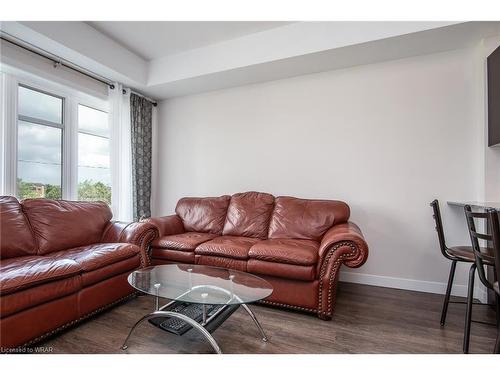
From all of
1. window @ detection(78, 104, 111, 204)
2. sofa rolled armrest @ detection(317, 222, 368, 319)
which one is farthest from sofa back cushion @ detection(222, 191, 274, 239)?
window @ detection(78, 104, 111, 204)

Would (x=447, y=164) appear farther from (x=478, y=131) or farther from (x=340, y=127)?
(x=340, y=127)

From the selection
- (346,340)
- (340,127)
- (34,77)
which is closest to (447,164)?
(340,127)

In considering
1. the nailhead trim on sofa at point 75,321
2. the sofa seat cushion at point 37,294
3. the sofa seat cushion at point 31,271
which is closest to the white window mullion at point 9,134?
the sofa seat cushion at point 31,271

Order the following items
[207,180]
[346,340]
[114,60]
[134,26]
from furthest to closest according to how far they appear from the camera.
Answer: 1. [207,180]
2. [114,60]
3. [134,26]
4. [346,340]

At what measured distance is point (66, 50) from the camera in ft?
8.43

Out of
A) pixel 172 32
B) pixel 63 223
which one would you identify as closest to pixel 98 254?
pixel 63 223

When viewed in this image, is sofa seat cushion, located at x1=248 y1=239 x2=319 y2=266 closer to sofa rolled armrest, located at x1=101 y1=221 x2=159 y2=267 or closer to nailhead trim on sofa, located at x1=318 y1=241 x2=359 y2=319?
nailhead trim on sofa, located at x1=318 y1=241 x2=359 y2=319

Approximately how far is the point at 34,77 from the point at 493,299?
4.68m

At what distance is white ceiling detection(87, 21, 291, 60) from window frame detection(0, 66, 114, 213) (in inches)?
31.3

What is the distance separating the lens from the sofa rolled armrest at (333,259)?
201 cm

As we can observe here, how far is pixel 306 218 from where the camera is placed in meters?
2.76

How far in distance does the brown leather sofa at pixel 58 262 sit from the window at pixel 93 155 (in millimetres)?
637

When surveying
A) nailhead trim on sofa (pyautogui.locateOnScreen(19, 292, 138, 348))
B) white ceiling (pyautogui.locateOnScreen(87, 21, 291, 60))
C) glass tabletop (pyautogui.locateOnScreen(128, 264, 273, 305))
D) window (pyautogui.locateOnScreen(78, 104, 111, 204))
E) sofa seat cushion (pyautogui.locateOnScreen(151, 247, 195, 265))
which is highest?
white ceiling (pyautogui.locateOnScreen(87, 21, 291, 60))

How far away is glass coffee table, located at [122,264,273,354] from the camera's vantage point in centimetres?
155
